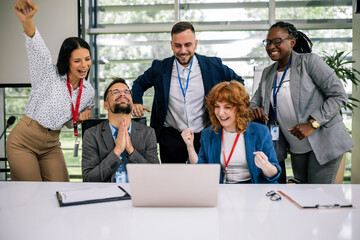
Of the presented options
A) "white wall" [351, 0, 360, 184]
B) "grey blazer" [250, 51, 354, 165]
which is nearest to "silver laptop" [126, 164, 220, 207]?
"grey blazer" [250, 51, 354, 165]

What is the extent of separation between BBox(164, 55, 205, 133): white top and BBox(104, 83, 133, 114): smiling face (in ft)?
1.67

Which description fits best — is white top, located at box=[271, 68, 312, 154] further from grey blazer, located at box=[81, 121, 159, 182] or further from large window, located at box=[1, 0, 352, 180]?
large window, located at box=[1, 0, 352, 180]

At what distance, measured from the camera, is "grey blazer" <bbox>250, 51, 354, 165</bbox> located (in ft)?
7.43

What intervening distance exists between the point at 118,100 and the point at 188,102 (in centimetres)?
63

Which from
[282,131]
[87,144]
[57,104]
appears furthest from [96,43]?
[282,131]

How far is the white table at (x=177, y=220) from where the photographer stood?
3.92 ft

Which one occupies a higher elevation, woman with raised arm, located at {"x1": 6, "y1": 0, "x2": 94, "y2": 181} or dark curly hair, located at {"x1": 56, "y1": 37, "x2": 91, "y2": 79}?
dark curly hair, located at {"x1": 56, "y1": 37, "x2": 91, "y2": 79}

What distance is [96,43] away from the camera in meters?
4.60

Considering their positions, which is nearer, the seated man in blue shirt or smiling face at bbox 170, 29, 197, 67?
the seated man in blue shirt

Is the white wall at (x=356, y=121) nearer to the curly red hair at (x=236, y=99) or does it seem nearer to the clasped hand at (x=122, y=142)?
the curly red hair at (x=236, y=99)

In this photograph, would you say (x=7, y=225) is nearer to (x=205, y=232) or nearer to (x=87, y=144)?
(x=205, y=232)

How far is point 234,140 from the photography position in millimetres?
2189

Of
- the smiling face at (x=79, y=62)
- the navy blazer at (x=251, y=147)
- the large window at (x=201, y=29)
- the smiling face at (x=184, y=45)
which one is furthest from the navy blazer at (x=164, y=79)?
the large window at (x=201, y=29)

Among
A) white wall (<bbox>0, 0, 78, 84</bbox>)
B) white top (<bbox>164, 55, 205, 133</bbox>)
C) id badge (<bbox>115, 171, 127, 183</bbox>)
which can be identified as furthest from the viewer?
white wall (<bbox>0, 0, 78, 84</bbox>)
